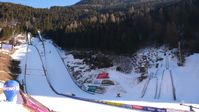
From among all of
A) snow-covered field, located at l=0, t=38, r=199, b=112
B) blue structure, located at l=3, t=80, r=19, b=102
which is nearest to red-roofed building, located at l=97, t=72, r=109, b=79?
snow-covered field, located at l=0, t=38, r=199, b=112

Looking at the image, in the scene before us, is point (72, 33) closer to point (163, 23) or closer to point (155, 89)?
point (163, 23)

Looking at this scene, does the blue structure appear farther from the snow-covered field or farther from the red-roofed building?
the red-roofed building

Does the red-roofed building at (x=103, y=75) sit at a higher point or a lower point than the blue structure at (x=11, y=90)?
lower

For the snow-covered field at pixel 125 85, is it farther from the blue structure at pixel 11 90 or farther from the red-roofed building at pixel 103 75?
the blue structure at pixel 11 90

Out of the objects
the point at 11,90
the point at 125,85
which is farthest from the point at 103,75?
the point at 11,90

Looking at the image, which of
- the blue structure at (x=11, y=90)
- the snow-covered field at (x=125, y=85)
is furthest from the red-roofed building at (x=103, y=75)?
the blue structure at (x=11, y=90)

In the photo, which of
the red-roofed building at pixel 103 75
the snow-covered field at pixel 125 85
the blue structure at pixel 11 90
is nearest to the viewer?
the blue structure at pixel 11 90

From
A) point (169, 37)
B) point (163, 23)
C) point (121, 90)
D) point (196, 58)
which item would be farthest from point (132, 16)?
point (121, 90)

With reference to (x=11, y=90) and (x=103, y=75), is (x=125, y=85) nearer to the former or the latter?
(x=103, y=75)
